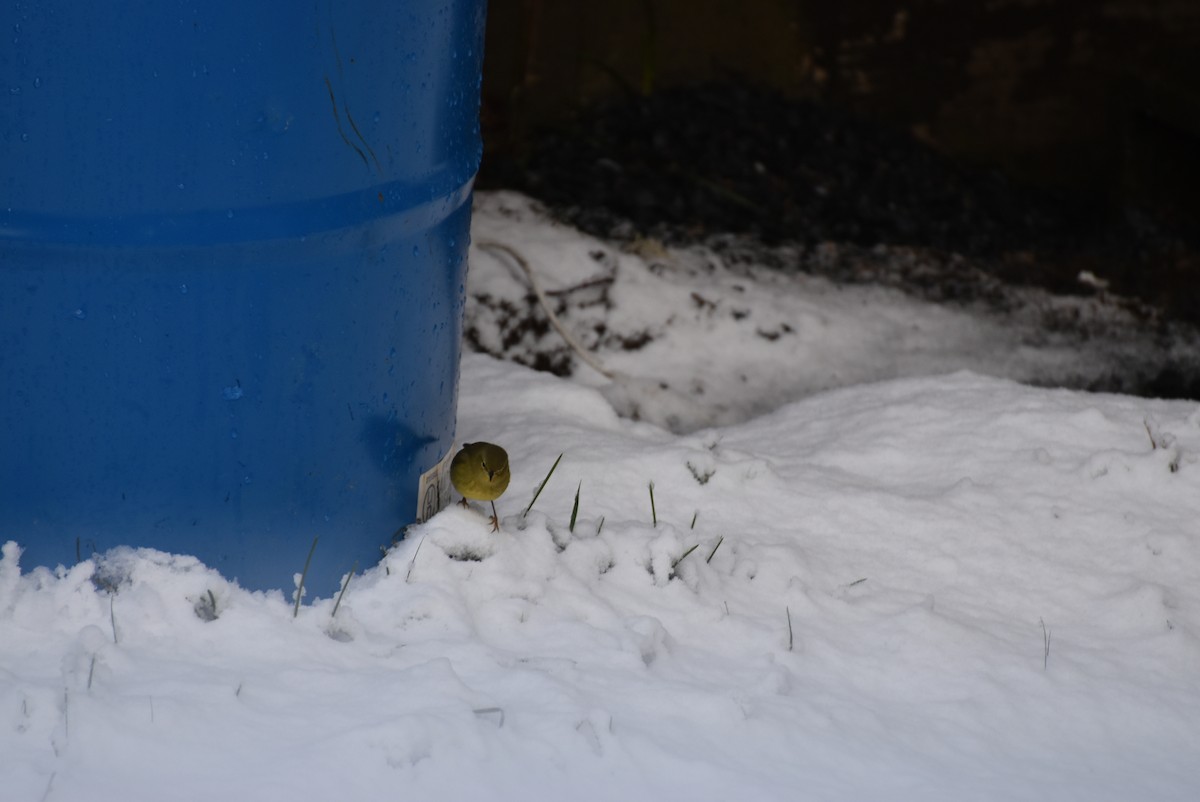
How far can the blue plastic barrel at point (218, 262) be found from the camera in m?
1.60

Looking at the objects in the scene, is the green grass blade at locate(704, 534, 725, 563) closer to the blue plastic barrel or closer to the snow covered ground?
the snow covered ground

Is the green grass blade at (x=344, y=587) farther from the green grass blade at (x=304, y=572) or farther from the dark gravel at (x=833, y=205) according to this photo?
the dark gravel at (x=833, y=205)

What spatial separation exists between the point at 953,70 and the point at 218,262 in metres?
3.97

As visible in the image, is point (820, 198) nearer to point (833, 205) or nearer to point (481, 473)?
point (833, 205)

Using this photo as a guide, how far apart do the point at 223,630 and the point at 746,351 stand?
204cm

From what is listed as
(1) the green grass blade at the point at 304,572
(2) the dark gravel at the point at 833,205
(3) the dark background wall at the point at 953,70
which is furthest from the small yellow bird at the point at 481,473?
(3) the dark background wall at the point at 953,70

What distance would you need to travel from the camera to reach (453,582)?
2.00 m

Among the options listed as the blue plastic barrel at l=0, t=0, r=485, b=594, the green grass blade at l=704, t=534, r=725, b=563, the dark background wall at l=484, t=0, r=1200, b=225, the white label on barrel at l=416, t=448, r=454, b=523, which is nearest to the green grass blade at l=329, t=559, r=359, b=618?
the blue plastic barrel at l=0, t=0, r=485, b=594

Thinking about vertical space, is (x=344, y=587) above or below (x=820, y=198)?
below

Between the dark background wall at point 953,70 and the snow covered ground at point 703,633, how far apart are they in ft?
6.93

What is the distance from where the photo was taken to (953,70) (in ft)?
16.4


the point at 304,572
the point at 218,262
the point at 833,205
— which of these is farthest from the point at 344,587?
the point at 833,205

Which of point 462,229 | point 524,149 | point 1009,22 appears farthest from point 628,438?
point 1009,22

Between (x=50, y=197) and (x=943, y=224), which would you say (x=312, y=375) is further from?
(x=943, y=224)
